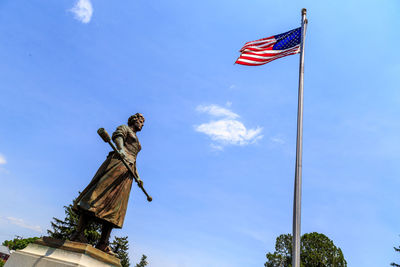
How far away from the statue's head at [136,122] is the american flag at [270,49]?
4655mm

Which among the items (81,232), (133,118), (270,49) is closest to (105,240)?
(81,232)

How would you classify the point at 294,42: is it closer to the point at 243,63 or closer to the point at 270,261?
the point at 243,63

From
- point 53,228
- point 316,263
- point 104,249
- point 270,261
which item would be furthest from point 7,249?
point 104,249

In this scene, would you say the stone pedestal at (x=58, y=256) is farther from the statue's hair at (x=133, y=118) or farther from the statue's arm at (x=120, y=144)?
the statue's hair at (x=133, y=118)

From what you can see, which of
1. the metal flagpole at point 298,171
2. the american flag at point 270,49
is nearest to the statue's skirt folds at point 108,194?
the metal flagpole at point 298,171

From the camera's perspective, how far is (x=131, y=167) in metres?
5.71

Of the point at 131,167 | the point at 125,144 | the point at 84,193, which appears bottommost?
the point at 84,193

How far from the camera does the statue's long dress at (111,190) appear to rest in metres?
4.98

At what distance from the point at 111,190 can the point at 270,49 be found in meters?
7.08

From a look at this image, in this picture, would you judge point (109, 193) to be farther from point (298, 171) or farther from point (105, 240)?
point (298, 171)

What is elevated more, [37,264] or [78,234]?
[78,234]

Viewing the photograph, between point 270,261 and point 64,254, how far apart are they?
47794 millimetres

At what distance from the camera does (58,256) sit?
14.6ft

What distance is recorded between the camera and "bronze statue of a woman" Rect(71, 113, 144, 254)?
4977mm
